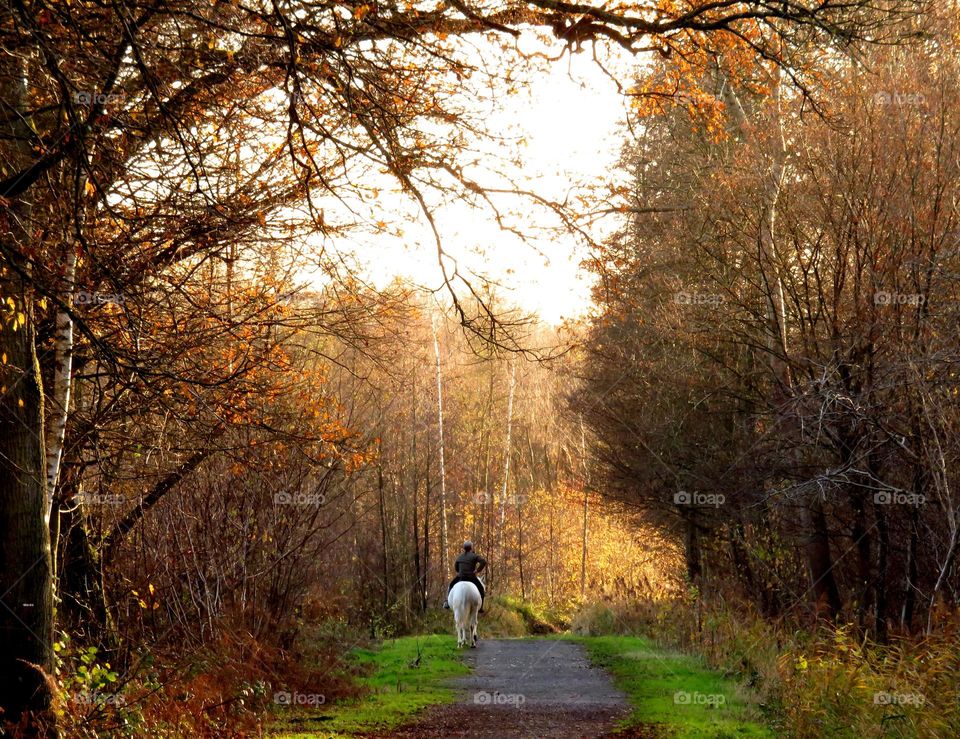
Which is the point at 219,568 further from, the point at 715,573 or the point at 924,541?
the point at 715,573

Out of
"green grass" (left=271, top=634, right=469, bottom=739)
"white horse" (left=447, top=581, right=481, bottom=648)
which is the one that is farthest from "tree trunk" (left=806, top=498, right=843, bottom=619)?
"white horse" (left=447, top=581, right=481, bottom=648)

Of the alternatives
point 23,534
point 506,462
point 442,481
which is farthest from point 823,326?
point 506,462

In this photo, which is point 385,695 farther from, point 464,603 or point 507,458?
point 507,458

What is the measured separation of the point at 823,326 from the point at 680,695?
6.34 metres

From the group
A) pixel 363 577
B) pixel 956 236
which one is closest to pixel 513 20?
pixel 956 236

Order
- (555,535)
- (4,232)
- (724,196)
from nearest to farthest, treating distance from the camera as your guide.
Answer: (4,232) → (724,196) → (555,535)

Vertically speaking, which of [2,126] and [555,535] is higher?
[2,126]

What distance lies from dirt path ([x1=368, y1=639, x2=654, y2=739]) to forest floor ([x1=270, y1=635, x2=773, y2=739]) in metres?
0.01

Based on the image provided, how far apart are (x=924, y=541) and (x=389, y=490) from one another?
18984 millimetres

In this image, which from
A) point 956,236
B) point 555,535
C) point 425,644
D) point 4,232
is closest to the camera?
point 4,232

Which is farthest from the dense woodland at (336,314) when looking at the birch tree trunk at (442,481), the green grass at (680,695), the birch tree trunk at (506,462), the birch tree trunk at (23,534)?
the birch tree trunk at (506,462)

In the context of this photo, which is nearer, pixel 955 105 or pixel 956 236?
pixel 956 236

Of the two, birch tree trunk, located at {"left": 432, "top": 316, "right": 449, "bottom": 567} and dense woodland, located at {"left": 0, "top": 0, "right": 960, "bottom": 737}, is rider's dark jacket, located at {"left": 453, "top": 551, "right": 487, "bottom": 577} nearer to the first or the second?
dense woodland, located at {"left": 0, "top": 0, "right": 960, "bottom": 737}

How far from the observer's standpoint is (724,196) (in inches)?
621
